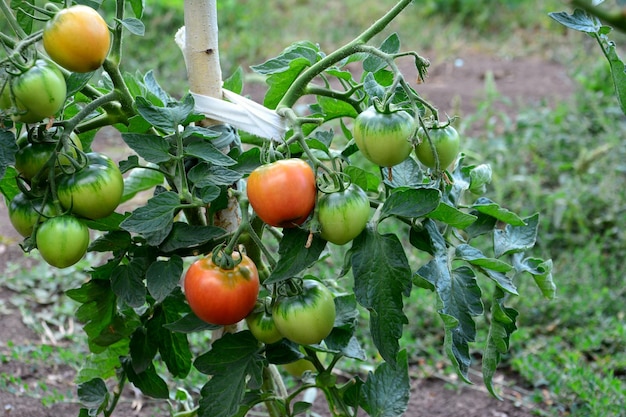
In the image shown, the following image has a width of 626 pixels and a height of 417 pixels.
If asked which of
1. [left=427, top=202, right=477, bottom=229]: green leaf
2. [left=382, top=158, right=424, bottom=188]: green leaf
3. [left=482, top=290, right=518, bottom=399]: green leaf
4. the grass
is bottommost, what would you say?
the grass

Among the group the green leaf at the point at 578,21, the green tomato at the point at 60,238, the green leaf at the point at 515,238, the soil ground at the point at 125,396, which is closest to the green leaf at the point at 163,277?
the green tomato at the point at 60,238

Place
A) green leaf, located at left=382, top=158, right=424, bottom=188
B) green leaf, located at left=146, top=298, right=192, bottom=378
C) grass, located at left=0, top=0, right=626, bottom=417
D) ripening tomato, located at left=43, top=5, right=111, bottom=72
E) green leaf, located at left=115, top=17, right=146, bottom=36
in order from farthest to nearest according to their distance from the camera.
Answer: grass, located at left=0, top=0, right=626, bottom=417
green leaf, located at left=146, top=298, right=192, bottom=378
green leaf, located at left=382, top=158, right=424, bottom=188
green leaf, located at left=115, top=17, right=146, bottom=36
ripening tomato, located at left=43, top=5, right=111, bottom=72

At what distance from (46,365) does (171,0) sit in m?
3.14

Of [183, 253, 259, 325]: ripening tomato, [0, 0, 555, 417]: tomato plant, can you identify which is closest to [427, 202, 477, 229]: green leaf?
[0, 0, 555, 417]: tomato plant

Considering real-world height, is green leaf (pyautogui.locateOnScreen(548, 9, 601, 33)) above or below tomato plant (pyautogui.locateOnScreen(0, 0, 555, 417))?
above

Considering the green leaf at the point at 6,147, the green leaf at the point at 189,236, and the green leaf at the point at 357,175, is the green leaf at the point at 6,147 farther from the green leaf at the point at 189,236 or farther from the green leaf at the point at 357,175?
the green leaf at the point at 357,175

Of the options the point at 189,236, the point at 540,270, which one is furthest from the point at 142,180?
the point at 540,270

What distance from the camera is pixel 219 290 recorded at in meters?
0.94

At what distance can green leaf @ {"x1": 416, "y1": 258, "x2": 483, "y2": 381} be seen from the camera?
0.94m

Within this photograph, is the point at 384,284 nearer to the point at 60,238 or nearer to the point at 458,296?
the point at 458,296

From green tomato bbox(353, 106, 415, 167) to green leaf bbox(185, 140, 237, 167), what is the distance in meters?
0.17

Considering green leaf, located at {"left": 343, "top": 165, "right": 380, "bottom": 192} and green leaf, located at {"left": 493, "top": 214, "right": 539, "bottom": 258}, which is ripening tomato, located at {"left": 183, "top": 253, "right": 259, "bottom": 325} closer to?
green leaf, located at {"left": 343, "top": 165, "right": 380, "bottom": 192}

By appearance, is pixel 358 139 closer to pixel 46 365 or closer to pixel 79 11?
pixel 79 11

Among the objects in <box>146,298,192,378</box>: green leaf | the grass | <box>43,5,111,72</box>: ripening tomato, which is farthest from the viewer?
the grass
